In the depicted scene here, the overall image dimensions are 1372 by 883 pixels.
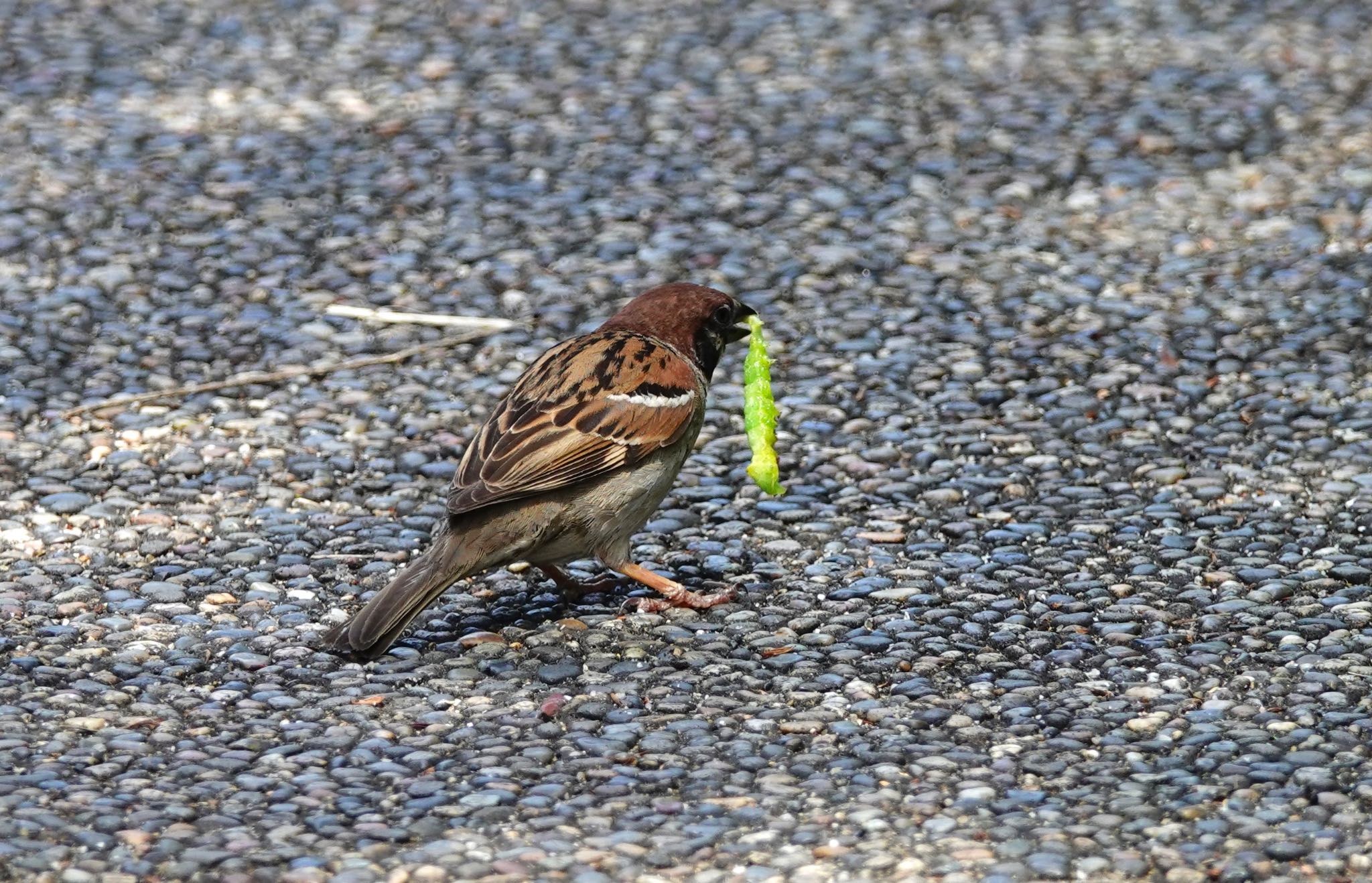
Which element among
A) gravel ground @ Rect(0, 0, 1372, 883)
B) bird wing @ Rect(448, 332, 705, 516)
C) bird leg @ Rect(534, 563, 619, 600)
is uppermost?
bird wing @ Rect(448, 332, 705, 516)

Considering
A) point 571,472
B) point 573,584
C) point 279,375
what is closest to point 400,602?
point 571,472

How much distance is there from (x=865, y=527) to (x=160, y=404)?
289 centimetres

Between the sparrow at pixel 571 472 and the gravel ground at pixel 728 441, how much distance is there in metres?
0.19

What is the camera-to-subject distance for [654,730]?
508 centimetres

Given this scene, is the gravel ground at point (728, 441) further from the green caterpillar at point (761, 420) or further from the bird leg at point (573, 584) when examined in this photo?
the green caterpillar at point (761, 420)

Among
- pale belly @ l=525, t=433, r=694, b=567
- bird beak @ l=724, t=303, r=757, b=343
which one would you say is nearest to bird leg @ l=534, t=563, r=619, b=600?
pale belly @ l=525, t=433, r=694, b=567

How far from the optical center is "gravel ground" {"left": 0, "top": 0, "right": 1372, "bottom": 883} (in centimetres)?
468

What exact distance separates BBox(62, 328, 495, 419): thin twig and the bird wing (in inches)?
65.7

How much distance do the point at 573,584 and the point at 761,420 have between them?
855mm

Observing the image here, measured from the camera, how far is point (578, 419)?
588 centimetres

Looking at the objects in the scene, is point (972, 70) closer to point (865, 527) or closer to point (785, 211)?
point (785, 211)

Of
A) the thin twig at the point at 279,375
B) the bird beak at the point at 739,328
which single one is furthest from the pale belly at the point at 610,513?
the thin twig at the point at 279,375

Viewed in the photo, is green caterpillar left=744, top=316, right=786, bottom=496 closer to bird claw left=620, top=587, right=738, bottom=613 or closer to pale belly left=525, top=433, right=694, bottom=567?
pale belly left=525, top=433, right=694, bottom=567

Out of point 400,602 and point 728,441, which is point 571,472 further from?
point 728,441
